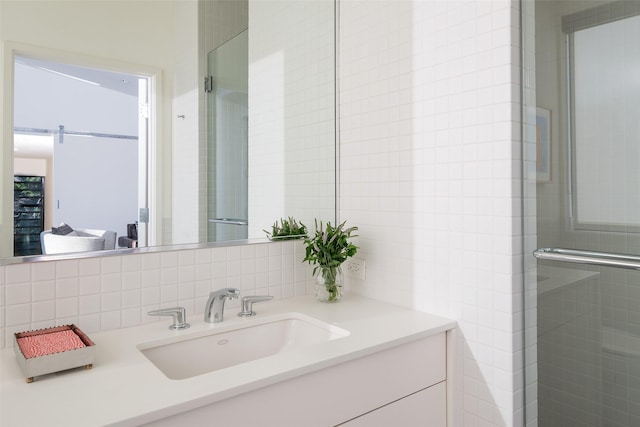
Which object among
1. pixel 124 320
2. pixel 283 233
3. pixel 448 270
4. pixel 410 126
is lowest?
pixel 124 320

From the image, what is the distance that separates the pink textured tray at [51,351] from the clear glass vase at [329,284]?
0.81m

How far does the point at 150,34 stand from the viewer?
4.52 ft

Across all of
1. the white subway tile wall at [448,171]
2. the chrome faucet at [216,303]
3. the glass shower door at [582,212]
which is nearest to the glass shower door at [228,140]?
the chrome faucet at [216,303]

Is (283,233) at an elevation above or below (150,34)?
below

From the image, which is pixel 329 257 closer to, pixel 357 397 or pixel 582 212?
pixel 357 397

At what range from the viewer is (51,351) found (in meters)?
1.01

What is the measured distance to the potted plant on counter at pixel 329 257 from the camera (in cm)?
163

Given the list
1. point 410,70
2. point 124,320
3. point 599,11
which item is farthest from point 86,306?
point 599,11

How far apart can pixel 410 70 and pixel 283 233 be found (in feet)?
2.48

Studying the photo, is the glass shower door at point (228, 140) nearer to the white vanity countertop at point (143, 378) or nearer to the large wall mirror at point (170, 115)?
the large wall mirror at point (170, 115)

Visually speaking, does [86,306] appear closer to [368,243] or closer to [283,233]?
[283,233]

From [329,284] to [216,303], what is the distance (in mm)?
440

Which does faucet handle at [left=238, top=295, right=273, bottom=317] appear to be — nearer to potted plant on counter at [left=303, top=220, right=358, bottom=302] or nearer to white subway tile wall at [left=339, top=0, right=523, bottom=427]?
potted plant on counter at [left=303, top=220, right=358, bottom=302]

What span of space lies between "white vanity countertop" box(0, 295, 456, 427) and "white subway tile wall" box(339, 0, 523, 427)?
0.56 feet
